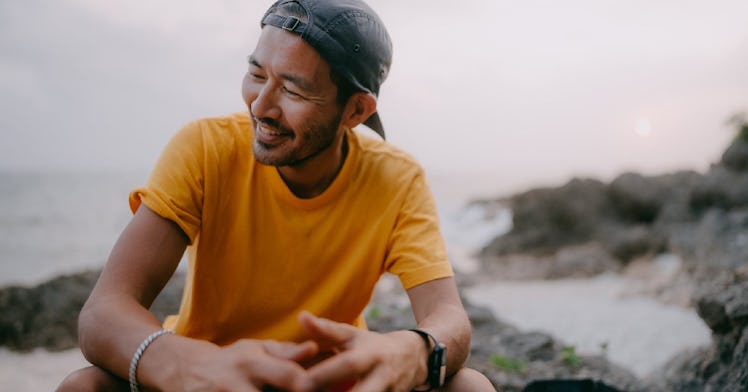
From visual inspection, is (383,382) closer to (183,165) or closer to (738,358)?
(183,165)

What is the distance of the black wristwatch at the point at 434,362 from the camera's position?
1.89 metres

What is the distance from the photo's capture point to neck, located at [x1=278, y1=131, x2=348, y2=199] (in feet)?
8.05

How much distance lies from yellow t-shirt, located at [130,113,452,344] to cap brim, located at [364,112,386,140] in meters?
0.30

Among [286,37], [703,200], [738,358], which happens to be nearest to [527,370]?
[738,358]

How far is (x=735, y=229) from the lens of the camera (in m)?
8.91

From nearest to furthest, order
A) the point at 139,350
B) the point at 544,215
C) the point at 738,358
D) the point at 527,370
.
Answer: the point at 139,350 → the point at 738,358 → the point at 527,370 → the point at 544,215

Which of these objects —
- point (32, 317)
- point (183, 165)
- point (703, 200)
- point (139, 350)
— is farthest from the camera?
point (703, 200)

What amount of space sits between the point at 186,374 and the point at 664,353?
216 inches

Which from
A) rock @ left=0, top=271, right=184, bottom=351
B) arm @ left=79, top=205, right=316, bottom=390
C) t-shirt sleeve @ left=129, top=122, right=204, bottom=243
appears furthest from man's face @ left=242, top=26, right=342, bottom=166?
rock @ left=0, top=271, right=184, bottom=351

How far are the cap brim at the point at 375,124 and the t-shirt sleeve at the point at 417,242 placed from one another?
1.03ft

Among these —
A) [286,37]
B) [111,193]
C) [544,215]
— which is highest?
[286,37]

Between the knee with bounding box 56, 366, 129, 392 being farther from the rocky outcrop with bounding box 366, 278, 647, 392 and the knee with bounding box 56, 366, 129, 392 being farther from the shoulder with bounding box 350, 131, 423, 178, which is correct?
the rocky outcrop with bounding box 366, 278, 647, 392

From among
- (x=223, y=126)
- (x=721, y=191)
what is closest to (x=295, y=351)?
(x=223, y=126)

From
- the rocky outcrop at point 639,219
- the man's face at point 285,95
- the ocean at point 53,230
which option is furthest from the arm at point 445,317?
the ocean at point 53,230
